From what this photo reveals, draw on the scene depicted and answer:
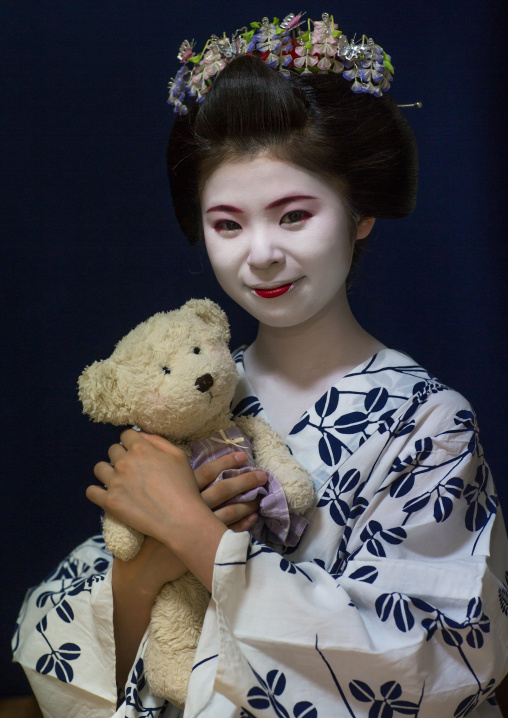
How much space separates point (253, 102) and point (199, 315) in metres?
0.28

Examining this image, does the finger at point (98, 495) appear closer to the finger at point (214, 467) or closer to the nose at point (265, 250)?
the finger at point (214, 467)

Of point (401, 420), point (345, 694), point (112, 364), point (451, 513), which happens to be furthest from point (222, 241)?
point (345, 694)

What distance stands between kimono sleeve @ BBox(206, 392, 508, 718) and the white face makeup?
0.25 m

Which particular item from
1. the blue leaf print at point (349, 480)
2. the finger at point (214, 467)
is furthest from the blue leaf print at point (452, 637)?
the finger at point (214, 467)

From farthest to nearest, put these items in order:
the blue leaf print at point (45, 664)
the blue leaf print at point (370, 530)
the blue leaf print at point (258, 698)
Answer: the blue leaf print at point (45, 664)
the blue leaf print at point (370, 530)
the blue leaf print at point (258, 698)

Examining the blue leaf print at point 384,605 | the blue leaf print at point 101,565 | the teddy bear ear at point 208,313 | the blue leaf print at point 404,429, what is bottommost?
the blue leaf print at point 101,565

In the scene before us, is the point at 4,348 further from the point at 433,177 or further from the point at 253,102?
the point at 433,177

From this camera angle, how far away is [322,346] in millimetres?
1143

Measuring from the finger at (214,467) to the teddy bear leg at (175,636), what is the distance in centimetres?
13

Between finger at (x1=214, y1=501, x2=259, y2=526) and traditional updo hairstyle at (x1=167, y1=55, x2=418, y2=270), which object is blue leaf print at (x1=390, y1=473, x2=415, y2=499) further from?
traditional updo hairstyle at (x1=167, y1=55, x2=418, y2=270)

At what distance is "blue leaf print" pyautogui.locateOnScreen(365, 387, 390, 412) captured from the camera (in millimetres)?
1077

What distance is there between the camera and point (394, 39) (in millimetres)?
1467

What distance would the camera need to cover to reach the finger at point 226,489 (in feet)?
3.18

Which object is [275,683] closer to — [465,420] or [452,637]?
[452,637]
